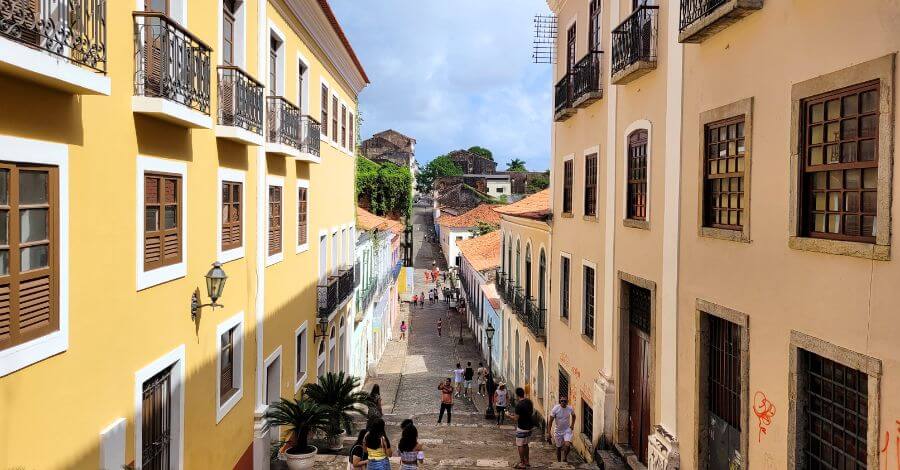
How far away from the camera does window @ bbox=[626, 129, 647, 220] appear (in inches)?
425

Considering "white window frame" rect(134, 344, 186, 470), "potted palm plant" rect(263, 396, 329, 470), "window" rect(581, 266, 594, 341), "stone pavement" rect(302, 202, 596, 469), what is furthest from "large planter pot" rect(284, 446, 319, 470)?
"window" rect(581, 266, 594, 341)

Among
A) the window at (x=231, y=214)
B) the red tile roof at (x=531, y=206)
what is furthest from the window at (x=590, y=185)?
the window at (x=231, y=214)

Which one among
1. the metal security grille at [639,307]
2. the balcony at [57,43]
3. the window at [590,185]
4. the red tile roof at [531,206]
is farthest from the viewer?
the red tile roof at [531,206]

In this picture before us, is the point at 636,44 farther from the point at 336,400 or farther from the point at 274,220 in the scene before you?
the point at 336,400

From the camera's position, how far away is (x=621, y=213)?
38.4 ft

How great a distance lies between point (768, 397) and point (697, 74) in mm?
4009

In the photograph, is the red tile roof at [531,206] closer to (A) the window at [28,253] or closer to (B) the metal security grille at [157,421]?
(B) the metal security grille at [157,421]

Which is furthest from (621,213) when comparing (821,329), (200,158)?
(200,158)

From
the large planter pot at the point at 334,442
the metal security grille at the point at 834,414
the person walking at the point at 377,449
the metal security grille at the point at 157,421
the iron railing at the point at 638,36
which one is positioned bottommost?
the large planter pot at the point at 334,442

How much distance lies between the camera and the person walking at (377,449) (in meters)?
8.68

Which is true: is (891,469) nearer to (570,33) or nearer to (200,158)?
(200,158)

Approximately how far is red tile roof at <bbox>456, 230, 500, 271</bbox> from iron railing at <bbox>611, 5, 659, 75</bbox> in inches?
853

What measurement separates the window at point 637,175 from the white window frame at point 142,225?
6.72m

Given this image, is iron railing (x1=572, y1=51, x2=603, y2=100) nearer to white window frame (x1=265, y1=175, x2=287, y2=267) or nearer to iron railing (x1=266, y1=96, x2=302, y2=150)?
iron railing (x1=266, y1=96, x2=302, y2=150)
